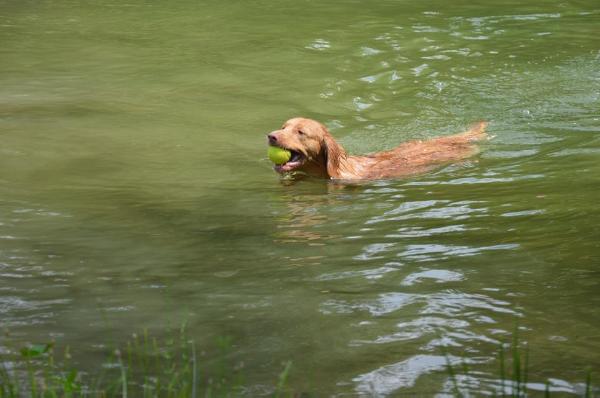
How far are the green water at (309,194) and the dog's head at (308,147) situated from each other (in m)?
0.26

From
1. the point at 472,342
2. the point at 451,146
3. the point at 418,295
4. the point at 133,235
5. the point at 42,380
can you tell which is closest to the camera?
the point at 42,380

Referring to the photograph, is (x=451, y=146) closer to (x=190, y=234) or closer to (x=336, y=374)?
(x=190, y=234)

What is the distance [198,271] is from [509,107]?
22.5ft

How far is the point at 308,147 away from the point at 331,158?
0.79 ft

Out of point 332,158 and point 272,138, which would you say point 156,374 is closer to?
point 272,138

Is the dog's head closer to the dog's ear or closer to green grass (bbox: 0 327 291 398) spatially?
the dog's ear

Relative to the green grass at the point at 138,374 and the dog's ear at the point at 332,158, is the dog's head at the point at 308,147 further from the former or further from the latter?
the green grass at the point at 138,374

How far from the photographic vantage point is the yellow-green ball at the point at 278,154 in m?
9.09

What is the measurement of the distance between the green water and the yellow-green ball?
9.9 inches

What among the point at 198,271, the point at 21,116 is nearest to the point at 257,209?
the point at 198,271

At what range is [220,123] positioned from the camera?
37.2 feet

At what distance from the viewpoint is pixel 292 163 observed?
9.26 metres

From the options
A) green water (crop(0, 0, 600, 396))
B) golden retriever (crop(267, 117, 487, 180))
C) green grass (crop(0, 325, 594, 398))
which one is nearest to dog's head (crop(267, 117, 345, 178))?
golden retriever (crop(267, 117, 487, 180))

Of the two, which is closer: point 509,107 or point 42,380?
point 42,380
